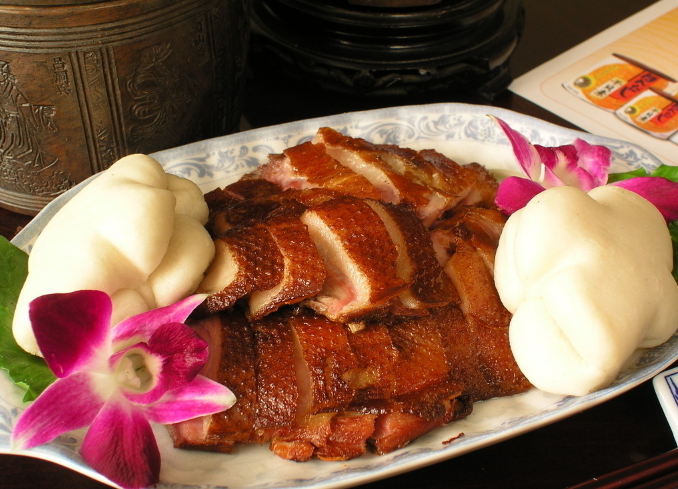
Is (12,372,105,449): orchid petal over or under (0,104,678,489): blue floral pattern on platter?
over

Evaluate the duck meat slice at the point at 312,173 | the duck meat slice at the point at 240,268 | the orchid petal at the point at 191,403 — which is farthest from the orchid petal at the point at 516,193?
the orchid petal at the point at 191,403

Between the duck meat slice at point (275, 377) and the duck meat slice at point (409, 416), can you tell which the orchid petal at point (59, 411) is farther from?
the duck meat slice at point (409, 416)

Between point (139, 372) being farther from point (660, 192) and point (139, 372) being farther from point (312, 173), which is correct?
point (660, 192)

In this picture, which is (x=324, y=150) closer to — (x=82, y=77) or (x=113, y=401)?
(x=82, y=77)

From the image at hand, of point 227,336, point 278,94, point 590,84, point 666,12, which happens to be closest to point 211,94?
point 278,94

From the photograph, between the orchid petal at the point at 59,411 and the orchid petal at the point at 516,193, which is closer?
the orchid petal at the point at 59,411

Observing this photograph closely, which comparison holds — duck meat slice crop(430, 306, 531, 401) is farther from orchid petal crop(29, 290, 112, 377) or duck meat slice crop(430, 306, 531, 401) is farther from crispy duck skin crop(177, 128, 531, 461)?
orchid petal crop(29, 290, 112, 377)

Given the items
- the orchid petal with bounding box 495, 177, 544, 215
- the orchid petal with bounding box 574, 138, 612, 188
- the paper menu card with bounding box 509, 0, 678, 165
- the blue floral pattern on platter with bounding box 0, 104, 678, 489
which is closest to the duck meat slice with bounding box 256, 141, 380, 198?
the blue floral pattern on platter with bounding box 0, 104, 678, 489
